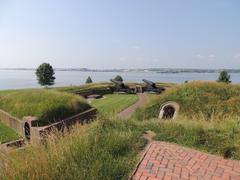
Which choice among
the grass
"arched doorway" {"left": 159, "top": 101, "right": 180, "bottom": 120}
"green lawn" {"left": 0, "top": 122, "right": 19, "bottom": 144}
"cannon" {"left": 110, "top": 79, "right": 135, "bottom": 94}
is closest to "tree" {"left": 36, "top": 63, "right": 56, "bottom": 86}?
"cannon" {"left": 110, "top": 79, "right": 135, "bottom": 94}

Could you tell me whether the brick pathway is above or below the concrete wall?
above

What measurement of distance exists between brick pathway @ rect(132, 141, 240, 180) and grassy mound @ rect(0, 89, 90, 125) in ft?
23.6

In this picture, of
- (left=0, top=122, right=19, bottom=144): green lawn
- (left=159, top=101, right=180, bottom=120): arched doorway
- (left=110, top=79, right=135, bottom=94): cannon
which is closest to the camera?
(left=0, top=122, right=19, bottom=144): green lawn

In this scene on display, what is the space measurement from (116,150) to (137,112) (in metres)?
9.47

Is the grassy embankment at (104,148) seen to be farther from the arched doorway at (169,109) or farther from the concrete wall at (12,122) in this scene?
the arched doorway at (169,109)

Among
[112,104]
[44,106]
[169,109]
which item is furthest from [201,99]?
[44,106]

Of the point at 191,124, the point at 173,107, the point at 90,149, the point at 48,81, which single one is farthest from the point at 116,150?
the point at 48,81

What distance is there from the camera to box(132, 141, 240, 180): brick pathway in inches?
141

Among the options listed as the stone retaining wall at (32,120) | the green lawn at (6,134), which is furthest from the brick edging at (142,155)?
the green lawn at (6,134)

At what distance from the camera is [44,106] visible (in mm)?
11289

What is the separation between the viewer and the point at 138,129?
602 centimetres

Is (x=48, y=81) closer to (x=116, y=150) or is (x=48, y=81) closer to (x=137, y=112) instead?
(x=137, y=112)

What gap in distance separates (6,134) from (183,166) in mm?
8879

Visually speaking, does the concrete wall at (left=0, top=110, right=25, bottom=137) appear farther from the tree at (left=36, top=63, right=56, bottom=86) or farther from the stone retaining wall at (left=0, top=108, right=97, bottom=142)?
the tree at (left=36, top=63, right=56, bottom=86)
